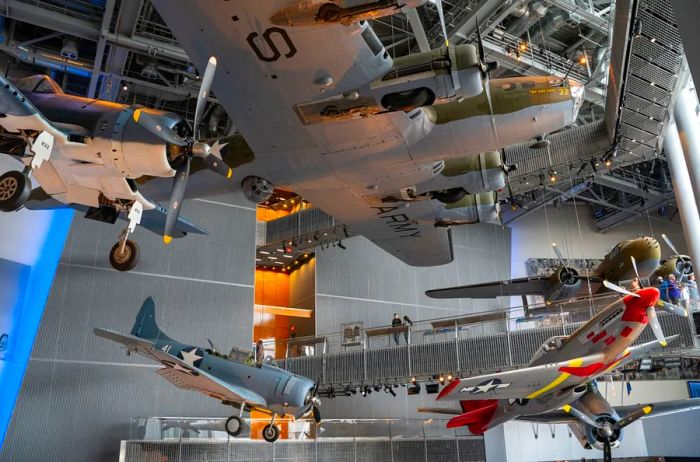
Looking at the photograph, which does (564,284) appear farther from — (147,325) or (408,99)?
(147,325)

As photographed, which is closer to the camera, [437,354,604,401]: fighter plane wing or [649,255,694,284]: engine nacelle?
[437,354,604,401]: fighter plane wing

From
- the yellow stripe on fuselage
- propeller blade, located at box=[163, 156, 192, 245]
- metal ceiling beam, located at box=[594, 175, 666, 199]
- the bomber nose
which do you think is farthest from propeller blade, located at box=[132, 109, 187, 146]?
metal ceiling beam, located at box=[594, 175, 666, 199]

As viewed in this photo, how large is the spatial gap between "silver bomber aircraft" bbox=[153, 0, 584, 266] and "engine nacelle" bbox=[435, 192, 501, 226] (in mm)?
31

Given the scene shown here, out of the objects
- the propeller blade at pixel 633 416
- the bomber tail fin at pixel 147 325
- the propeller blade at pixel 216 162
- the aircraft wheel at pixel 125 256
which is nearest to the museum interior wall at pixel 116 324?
the bomber tail fin at pixel 147 325

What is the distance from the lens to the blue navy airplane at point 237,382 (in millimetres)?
16516

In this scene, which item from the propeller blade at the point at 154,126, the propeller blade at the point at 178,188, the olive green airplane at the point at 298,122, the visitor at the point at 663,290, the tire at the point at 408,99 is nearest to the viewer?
the olive green airplane at the point at 298,122

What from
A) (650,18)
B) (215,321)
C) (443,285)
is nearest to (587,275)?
(650,18)

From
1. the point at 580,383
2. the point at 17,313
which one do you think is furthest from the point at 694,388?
the point at 17,313

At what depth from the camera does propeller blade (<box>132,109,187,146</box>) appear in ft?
33.3

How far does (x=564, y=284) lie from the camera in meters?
18.8

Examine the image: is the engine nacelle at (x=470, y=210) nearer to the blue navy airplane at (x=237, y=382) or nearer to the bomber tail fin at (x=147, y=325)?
the blue navy airplane at (x=237, y=382)

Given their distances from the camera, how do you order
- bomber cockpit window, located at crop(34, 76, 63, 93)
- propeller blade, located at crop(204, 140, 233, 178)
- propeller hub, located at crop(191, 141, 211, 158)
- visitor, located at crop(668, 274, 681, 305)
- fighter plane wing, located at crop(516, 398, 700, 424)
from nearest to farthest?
1. propeller hub, located at crop(191, 141, 211, 158)
2. propeller blade, located at crop(204, 140, 233, 178)
3. bomber cockpit window, located at crop(34, 76, 63, 93)
4. visitor, located at crop(668, 274, 681, 305)
5. fighter plane wing, located at crop(516, 398, 700, 424)

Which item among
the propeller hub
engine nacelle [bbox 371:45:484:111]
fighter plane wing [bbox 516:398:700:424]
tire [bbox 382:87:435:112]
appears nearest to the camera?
engine nacelle [bbox 371:45:484:111]

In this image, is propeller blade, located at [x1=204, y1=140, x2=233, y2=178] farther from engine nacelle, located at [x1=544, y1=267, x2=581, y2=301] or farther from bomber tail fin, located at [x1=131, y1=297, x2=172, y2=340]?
engine nacelle, located at [x1=544, y1=267, x2=581, y2=301]
